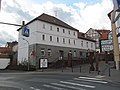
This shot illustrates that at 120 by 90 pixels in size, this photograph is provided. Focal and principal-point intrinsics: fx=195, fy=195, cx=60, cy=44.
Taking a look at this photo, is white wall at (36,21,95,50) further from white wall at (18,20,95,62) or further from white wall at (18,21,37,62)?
white wall at (18,21,37,62)

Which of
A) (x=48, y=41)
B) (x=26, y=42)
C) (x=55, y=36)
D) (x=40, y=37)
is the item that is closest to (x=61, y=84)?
(x=40, y=37)

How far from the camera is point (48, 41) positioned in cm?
4681

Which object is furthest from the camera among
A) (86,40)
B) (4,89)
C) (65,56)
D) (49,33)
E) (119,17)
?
(86,40)

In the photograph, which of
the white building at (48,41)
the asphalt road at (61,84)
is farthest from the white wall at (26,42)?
the asphalt road at (61,84)

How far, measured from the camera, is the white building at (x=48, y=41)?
145 feet

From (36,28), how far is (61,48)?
9.28 metres

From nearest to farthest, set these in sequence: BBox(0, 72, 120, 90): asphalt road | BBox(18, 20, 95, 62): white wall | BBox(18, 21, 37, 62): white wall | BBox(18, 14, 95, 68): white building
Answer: BBox(0, 72, 120, 90): asphalt road < BBox(18, 14, 95, 68): white building < BBox(18, 20, 95, 62): white wall < BBox(18, 21, 37, 62): white wall

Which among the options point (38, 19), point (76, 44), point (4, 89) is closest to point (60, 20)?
point (76, 44)

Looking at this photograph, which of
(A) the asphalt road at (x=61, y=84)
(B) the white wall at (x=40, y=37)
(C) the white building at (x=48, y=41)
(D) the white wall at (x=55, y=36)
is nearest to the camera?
(A) the asphalt road at (x=61, y=84)

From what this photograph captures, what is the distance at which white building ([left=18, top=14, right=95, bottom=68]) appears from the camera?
44312 millimetres

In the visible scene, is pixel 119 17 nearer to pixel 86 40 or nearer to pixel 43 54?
pixel 43 54

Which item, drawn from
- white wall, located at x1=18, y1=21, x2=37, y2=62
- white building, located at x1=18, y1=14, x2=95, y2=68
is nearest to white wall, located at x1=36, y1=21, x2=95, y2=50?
white building, located at x1=18, y1=14, x2=95, y2=68

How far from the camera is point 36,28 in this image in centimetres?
4478

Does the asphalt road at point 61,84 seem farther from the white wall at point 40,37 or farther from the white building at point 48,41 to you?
the white wall at point 40,37
